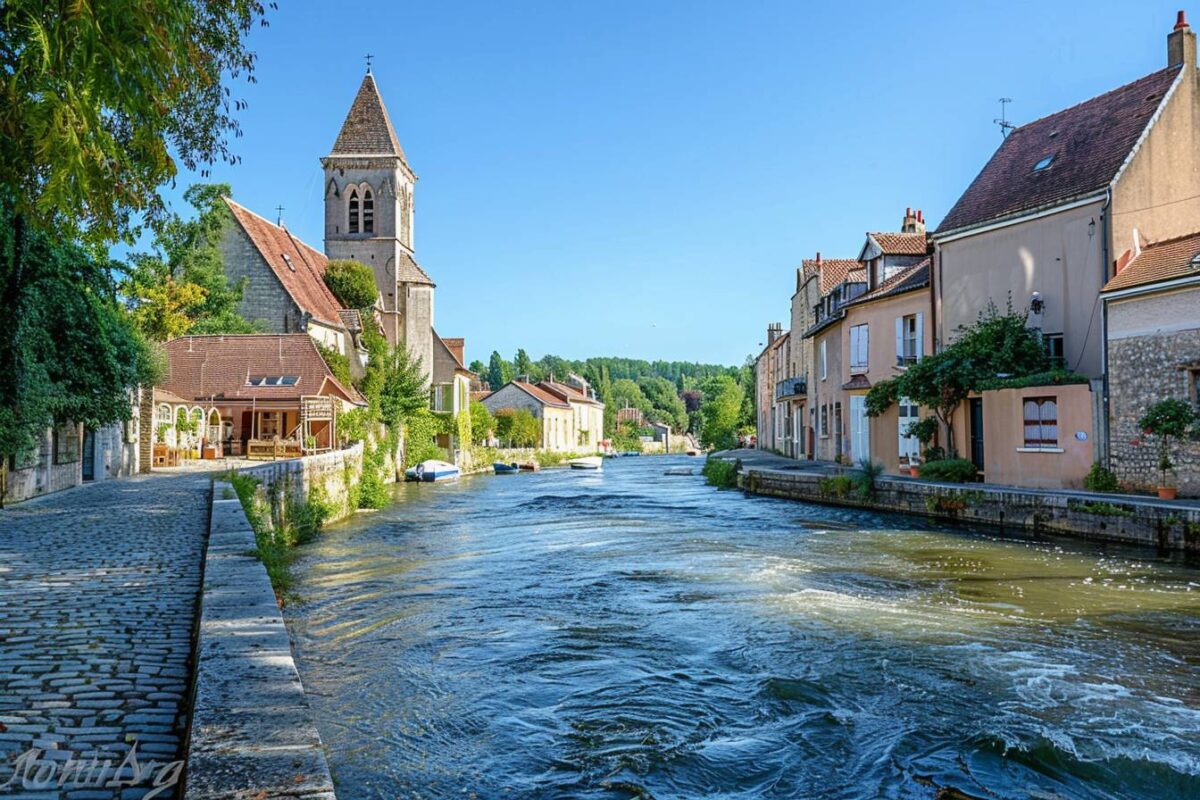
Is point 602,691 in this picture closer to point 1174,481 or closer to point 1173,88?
point 1174,481

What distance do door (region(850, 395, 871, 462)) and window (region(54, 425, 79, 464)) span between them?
21478 mm

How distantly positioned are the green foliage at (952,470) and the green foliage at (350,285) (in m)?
31.7

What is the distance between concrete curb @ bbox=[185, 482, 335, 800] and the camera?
2.79 metres

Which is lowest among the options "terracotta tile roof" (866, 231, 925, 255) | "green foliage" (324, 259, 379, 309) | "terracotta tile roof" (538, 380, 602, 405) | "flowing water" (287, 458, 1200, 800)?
"flowing water" (287, 458, 1200, 800)

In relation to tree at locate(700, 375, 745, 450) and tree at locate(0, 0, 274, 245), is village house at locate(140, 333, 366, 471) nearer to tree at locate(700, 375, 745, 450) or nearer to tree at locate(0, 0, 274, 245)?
tree at locate(0, 0, 274, 245)

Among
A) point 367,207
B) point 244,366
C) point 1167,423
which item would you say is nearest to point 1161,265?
point 1167,423

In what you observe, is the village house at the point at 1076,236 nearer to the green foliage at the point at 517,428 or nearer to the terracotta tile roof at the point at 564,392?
the green foliage at the point at 517,428

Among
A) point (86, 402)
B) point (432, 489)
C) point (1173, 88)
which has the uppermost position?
point (1173, 88)

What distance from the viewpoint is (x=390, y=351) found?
44969mm

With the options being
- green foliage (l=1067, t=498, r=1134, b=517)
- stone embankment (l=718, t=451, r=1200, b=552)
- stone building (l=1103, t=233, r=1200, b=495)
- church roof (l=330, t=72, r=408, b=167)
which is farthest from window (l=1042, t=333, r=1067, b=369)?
church roof (l=330, t=72, r=408, b=167)

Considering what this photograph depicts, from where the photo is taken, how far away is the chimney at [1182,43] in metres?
20.2

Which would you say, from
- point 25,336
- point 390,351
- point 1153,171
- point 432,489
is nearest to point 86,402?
point 25,336

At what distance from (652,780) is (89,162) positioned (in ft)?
16.3

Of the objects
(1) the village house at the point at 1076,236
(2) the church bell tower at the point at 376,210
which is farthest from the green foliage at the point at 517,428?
(1) the village house at the point at 1076,236
